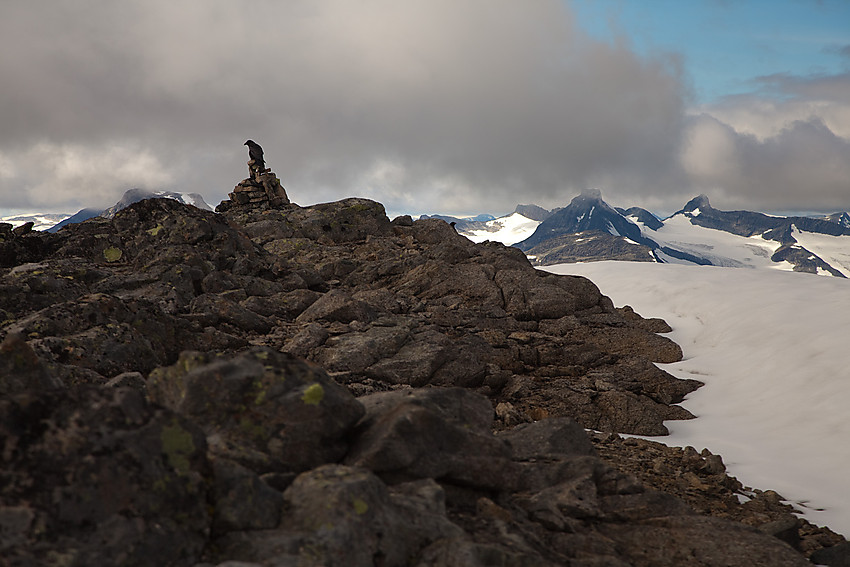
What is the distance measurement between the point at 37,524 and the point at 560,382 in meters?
21.3

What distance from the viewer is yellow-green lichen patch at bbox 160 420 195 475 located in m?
6.62

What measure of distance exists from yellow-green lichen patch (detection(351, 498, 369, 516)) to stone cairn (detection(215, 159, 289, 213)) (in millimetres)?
48542

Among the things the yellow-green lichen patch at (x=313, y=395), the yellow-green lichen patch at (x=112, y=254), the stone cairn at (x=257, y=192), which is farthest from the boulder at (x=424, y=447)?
the stone cairn at (x=257, y=192)

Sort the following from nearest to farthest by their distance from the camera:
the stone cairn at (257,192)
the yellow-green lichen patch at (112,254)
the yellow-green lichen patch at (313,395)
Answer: the yellow-green lichen patch at (313,395), the yellow-green lichen patch at (112,254), the stone cairn at (257,192)

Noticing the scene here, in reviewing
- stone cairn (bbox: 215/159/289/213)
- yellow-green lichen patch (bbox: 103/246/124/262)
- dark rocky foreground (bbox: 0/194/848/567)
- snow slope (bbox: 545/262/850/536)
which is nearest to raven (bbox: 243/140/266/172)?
stone cairn (bbox: 215/159/289/213)

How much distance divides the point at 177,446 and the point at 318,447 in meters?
2.60

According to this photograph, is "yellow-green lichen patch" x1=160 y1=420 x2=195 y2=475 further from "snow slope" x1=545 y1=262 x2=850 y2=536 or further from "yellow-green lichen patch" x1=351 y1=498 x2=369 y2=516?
"snow slope" x1=545 y1=262 x2=850 y2=536

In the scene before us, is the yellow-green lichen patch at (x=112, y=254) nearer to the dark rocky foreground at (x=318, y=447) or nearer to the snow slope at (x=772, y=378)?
the dark rocky foreground at (x=318, y=447)

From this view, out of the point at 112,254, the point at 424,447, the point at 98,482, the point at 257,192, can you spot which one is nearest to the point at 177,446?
the point at 98,482

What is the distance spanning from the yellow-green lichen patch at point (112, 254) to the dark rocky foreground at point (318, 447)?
5136 millimetres

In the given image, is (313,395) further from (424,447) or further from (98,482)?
(98,482)

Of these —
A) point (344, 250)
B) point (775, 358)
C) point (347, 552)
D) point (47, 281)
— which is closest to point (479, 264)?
point (344, 250)

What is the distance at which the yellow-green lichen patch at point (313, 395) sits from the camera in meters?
8.78

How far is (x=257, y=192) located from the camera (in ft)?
176
